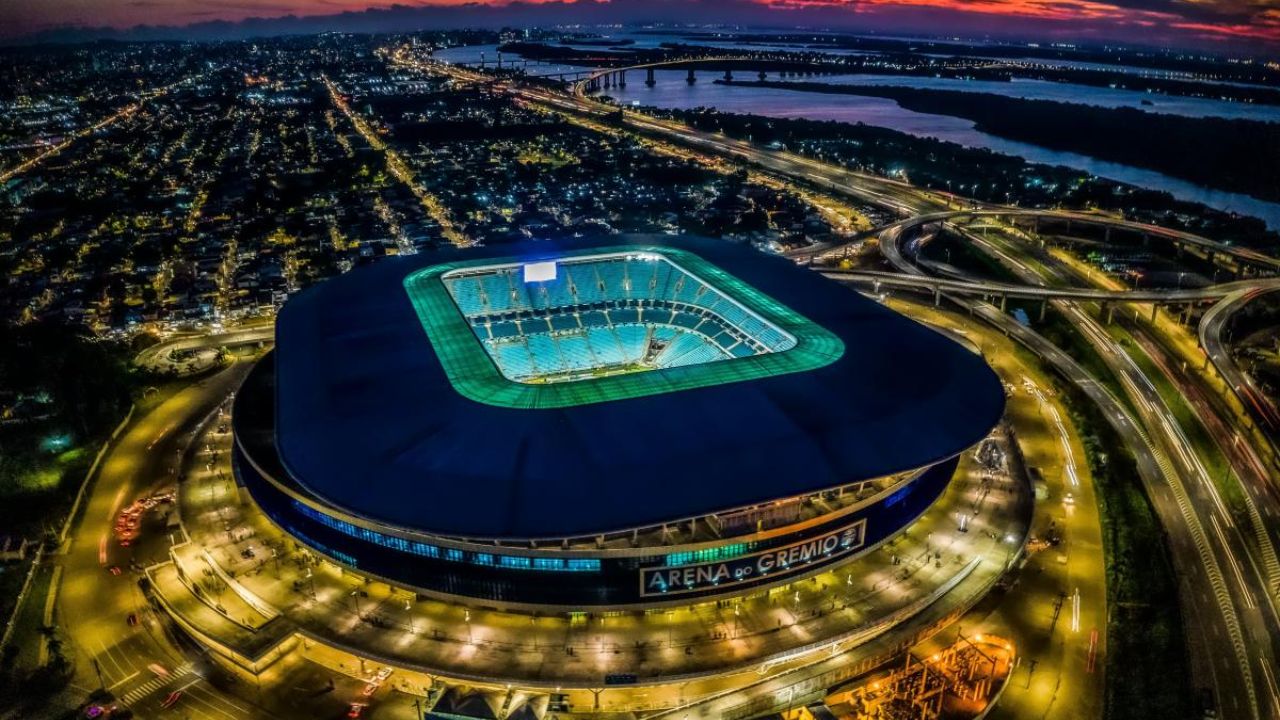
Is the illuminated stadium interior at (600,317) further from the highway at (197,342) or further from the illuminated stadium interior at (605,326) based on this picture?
the highway at (197,342)

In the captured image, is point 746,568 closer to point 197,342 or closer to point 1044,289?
point 1044,289

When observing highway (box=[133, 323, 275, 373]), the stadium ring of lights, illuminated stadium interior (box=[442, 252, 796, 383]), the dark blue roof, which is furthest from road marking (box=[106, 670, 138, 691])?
highway (box=[133, 323, 275, 373])

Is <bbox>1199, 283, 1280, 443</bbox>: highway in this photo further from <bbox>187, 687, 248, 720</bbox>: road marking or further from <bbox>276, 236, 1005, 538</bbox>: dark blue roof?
<bbox>187, 687, 248, 720</bbox>: road marking

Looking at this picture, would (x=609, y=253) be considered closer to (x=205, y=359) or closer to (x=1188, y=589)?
(x=205, y=359)

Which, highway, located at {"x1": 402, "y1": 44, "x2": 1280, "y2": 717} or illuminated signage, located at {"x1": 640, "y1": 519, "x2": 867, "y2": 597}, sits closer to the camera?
highway, located at {"x1": 402, "y1": 44, "x2": 1280, "y2": 717}

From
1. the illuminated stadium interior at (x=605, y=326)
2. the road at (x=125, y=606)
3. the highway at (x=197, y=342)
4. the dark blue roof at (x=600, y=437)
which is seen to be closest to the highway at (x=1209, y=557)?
the dark blue roof at (x=600, y=437)

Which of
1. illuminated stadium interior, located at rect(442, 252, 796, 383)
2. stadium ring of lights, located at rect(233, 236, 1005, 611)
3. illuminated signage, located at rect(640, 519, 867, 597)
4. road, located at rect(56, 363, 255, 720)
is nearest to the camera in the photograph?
stadium ring of lights, located at rect(233, 236, 1005, 611)
